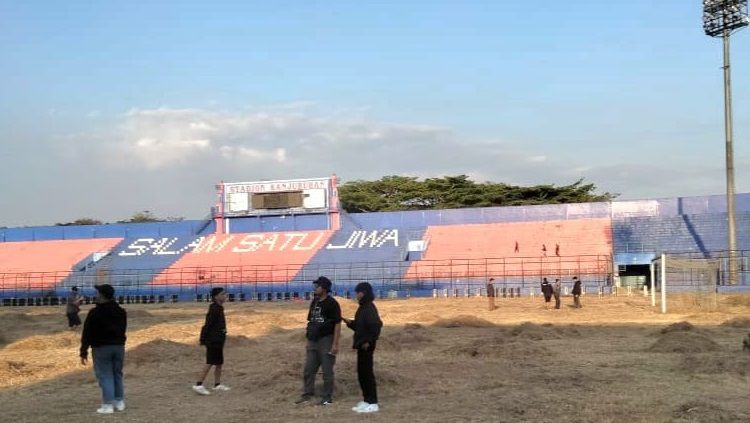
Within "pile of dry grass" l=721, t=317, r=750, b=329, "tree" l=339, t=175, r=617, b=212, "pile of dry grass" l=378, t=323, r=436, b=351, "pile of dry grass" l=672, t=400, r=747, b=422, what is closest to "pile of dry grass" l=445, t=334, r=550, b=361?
"pile of dry grass" l=378, t=323, r=436, b=351

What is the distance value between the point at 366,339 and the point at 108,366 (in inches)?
146

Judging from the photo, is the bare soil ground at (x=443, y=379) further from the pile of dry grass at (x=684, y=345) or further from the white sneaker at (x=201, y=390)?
the white sneaker at (x=201, y=390)

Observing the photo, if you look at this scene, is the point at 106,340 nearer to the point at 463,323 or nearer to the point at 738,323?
the point at 463,323

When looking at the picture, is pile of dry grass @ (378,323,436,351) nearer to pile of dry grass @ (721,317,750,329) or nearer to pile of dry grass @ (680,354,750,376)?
pile of dry grass @ (680,354,750,376)

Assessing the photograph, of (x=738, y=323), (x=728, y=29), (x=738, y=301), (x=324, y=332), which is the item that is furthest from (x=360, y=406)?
(x=728, y=29)

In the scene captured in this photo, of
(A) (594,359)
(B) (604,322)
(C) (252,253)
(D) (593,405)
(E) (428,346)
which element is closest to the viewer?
(D) (593,405)

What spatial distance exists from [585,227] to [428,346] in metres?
39.9

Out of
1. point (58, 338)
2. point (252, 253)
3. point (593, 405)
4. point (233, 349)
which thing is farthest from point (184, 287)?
point (593, 405)

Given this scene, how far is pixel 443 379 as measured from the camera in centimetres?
1305

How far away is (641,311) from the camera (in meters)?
31.5

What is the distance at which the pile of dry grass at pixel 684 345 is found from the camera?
16297mm

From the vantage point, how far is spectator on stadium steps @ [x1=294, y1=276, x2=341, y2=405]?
35.6 feet

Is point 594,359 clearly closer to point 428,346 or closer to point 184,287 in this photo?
point 428,346

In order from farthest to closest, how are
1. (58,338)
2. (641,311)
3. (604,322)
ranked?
(641,311) → (604,322) → (58,338)
